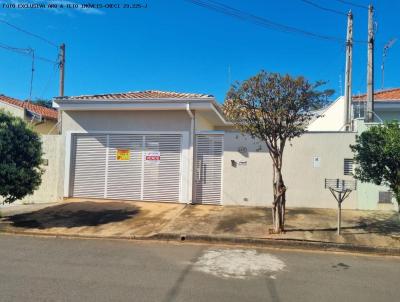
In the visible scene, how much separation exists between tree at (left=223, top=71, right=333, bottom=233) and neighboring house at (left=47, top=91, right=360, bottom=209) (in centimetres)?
289

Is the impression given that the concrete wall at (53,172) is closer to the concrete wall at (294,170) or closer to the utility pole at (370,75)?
the concrete wall at (294,170)

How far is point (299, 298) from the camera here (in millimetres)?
4477

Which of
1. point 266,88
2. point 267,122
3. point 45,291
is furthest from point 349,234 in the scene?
point 45,291

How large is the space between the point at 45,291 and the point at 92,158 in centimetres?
811

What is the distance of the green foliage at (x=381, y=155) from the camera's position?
276 inches

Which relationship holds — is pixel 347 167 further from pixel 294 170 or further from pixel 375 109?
pixel 375 109

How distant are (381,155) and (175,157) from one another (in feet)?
20.8

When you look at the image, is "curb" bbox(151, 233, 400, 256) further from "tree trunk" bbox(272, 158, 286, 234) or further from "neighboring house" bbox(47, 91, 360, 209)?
"neighboring house" bbox(47, 91, 360, 209)

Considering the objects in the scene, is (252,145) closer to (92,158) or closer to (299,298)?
(92,158)

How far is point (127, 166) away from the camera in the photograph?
12.0 m

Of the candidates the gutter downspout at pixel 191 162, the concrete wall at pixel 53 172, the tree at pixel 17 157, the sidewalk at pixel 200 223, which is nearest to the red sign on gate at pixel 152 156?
the gutter downspout at pixel 191 162

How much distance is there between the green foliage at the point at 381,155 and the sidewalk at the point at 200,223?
4.13 ft

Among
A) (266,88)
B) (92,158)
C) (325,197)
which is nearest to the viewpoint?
(266,88)

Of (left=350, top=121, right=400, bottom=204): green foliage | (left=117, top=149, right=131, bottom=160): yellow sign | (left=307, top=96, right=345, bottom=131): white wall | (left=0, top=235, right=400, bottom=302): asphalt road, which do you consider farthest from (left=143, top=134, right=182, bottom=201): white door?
(left=307, top=96, right=345, bottom=131): white wall
